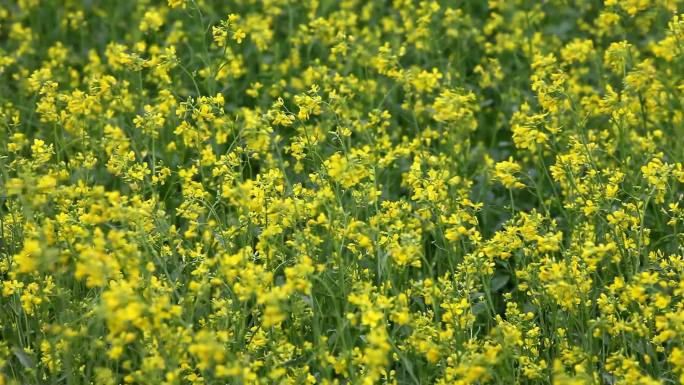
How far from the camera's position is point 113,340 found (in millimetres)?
3406

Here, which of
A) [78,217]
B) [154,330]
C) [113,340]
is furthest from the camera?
[78,217]

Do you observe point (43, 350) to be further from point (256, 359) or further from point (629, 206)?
point (629, 206)

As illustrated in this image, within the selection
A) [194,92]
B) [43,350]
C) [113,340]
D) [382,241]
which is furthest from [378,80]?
[113,340]

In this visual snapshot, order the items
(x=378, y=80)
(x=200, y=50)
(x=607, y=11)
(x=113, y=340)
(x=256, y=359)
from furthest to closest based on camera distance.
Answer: (x=200, y=50)
(x=378, y=80)
(x=607, y=11)
(x=256, y=359)
(x=113, y=340)

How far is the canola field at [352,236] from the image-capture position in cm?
375

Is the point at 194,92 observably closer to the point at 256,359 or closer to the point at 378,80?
the point at 378,80

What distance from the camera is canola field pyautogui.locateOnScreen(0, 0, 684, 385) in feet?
12.3

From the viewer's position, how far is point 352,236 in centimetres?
426

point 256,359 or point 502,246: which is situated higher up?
point 502,246

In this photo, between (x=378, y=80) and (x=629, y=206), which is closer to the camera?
(x=629, y=206)

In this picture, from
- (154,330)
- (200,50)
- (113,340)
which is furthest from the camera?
(200,50)

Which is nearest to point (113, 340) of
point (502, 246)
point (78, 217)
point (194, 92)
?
point (78, 217)

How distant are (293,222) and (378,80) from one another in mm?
2856

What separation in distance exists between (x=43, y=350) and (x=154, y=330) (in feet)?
2.86
